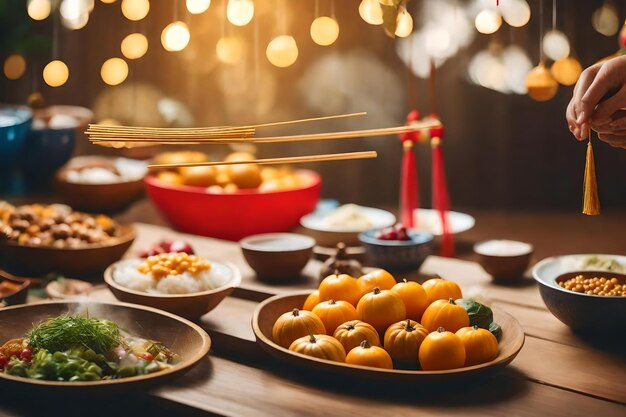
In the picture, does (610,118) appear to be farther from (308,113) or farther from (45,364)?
(308,113)

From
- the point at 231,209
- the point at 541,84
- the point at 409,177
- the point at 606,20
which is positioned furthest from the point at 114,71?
the point at 606,20

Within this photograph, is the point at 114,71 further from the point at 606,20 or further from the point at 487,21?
the point at 606,20

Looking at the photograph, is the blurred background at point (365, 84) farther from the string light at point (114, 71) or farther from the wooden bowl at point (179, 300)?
the wooden bowl at point (179, 300)

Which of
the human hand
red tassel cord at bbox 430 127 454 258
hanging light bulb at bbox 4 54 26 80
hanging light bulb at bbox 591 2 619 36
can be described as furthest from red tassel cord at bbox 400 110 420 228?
hanging light bulb at bbox 4 54 26 80

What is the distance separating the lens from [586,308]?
1900mm

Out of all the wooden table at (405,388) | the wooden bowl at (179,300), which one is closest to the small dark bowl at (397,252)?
the wooden table at (405,388)

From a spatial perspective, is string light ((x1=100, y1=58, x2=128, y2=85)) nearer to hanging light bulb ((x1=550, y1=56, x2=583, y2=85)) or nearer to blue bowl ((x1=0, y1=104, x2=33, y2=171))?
blue bowl ((x1=0, y1=104, x2=33, y2=171))

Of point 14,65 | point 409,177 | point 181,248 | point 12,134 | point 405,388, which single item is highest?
point 14,65

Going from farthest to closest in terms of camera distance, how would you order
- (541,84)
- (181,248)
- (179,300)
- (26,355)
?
(181,248), (541,84), (179,300), (26,355)

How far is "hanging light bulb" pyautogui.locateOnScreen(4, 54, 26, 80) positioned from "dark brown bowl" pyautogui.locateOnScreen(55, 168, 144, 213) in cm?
143

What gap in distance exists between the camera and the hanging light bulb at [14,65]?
462 centimetres

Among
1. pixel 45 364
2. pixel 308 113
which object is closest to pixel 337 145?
pixel 308 113

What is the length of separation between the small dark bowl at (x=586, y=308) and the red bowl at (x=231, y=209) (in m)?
1.52

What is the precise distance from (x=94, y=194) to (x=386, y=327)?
2.06 meters
